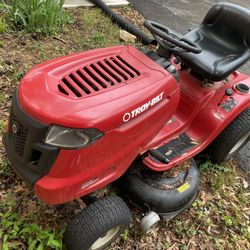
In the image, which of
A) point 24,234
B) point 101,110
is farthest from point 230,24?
point 24,234

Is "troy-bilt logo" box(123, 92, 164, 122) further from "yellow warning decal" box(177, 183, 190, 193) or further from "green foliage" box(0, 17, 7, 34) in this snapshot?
"green foliage" box(0, 17, 7, 34)

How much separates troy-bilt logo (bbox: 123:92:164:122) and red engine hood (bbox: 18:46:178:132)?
17 mm

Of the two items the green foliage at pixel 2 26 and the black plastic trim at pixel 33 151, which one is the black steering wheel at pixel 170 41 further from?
the green foliage at pixel 2 26

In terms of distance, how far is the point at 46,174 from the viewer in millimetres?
1660

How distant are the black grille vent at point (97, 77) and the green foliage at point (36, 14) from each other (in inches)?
70.2

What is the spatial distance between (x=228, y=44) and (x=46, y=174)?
5.50 ft

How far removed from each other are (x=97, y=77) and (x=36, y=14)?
193cm

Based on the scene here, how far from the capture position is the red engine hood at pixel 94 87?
5.35ft

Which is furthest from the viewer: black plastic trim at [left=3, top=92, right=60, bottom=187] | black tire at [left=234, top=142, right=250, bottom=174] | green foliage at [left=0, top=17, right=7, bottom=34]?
green foliage at [left=0, top=17, right=7, bottom=34]

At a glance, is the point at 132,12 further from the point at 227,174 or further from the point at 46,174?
the point at 46,174

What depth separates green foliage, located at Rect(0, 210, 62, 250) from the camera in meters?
1.97

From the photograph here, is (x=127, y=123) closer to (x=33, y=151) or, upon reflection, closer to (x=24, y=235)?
(x=33, y=151)

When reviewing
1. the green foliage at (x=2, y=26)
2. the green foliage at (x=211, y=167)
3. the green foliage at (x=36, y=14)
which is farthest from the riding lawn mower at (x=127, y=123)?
the green foliage at (x=2, y=26)

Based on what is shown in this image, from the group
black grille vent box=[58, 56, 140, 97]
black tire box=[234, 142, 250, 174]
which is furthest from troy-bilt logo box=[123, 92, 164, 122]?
black tire box=[234, 142, 250, 174]
